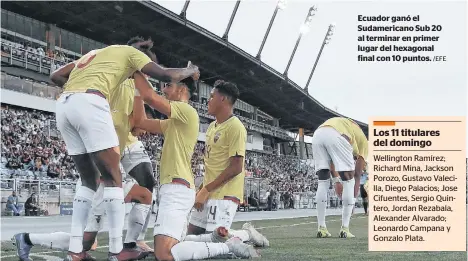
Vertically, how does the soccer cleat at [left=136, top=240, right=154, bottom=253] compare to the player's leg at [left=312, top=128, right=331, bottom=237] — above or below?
below

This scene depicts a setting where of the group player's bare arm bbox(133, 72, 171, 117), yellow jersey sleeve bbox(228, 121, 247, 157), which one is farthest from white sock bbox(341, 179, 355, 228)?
player's bare arm bbox(133, 72, 171, 117)

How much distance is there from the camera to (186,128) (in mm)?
4883

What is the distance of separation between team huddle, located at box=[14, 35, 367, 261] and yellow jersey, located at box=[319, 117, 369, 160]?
3.12 meters

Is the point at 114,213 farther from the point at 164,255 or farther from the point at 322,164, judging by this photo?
the point at 322,164

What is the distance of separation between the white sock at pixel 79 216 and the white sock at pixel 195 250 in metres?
0.69

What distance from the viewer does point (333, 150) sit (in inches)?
331

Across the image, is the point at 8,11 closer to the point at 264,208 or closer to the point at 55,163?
the point at 55,163

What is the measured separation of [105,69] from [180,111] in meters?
0.66

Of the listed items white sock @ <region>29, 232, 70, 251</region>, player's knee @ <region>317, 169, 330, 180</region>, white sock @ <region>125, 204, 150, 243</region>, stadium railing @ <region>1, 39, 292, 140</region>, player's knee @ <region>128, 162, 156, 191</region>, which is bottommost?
white sock @ <region>29, 232, 70, 251</region>

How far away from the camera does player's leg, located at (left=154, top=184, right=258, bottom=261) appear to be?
15.0ft

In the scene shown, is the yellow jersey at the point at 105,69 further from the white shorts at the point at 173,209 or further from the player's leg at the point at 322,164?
the player's leg at the point at 322,164

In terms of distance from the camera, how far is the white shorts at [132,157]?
568 centimetres

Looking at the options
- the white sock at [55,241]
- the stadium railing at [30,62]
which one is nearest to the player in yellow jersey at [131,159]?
the white sock at [55,241]

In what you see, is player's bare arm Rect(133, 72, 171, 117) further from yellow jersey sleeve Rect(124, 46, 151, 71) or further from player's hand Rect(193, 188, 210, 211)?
player's hand Rect(193, 188, 210, 211)
